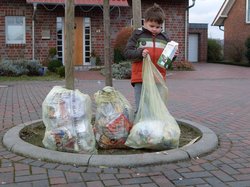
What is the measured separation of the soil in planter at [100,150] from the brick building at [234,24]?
77.1 ft

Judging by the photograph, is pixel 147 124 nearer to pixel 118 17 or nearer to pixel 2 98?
pixel 2 98

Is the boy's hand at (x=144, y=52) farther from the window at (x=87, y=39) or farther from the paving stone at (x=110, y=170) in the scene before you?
the window at (x=87, y=39)

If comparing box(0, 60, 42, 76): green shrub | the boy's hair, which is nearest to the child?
the boy's hair

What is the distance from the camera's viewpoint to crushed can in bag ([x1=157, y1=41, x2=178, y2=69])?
190 inches

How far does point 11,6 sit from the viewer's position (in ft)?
64.3

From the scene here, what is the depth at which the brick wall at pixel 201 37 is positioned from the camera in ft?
104

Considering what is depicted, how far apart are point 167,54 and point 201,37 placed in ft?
90.4

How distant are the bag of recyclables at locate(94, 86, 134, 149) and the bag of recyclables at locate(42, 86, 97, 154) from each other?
25 cm

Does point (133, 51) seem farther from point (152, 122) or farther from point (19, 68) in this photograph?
point (19, 68)

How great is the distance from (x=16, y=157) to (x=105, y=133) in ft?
3.49

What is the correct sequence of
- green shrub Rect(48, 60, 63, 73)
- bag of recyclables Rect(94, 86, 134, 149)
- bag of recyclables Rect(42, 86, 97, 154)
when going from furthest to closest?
green shrub Rect(48, 60, 63, 73) < bag of recyclables Rect(94, 86, 134, 149) < bag of recyclables Rect(42, 86, 97, 154)

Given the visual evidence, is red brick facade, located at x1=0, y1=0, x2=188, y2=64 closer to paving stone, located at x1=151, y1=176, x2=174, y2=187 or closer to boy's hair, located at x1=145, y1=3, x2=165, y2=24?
boy's hair, located at x1=145, y1=3, x2=165, y2=24

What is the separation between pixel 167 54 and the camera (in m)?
4.84

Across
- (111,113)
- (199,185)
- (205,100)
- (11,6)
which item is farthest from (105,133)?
(11,6)
